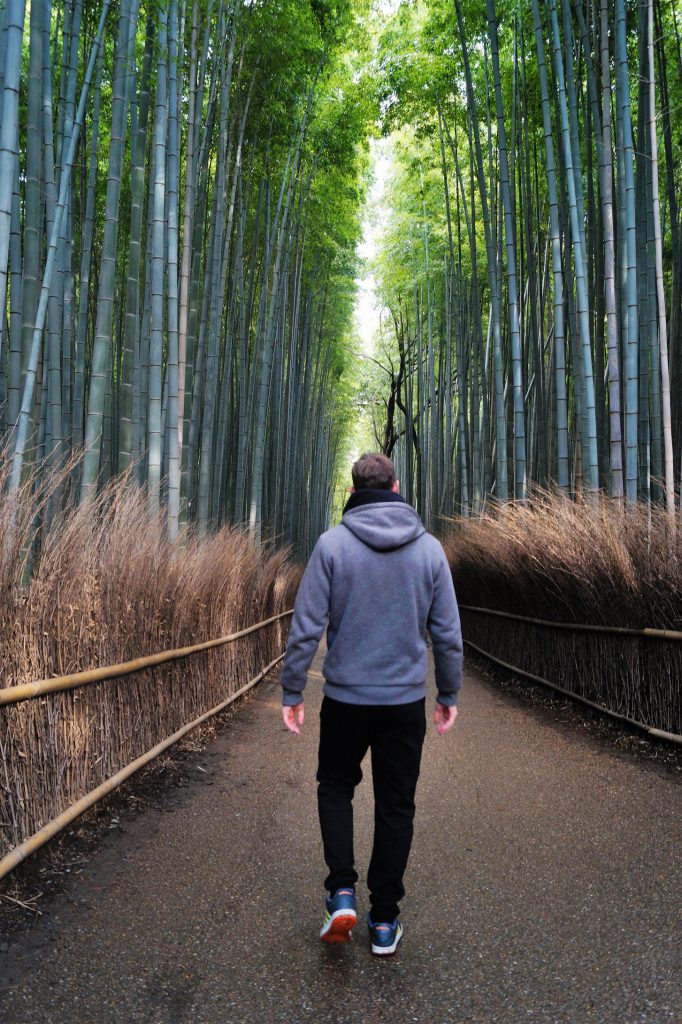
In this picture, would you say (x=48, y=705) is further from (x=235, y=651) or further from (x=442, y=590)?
(x=235, y=651)

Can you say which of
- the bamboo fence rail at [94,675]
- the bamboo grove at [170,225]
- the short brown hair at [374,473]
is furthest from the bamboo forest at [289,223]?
the short brown hair at [374,473]

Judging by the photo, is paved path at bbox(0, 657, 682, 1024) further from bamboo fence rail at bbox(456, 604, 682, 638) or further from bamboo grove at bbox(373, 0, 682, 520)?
bamboo grove at bbox(373, 0, 682, 520)

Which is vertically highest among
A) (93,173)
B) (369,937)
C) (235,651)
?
(93,173)

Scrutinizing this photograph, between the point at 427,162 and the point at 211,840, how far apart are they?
9.50 meters

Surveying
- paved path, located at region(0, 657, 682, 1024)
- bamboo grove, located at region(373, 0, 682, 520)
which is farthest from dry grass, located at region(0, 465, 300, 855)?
bamboo grove, located at region(373, 0, 682, 520)

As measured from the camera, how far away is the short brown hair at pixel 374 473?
1.92 m

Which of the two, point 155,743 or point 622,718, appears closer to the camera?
point 155,743

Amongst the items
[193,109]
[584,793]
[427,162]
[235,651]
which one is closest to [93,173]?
Answer: [193,109]

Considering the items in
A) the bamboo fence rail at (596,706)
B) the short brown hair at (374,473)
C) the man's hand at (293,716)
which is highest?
the short brown hair at (374,473)

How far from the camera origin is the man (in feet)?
5.76

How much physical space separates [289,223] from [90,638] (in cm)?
672

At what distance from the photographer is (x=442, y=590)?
6.09ft

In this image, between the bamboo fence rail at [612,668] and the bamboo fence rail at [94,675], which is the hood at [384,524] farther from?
the bamboo fence rail at [612,668]

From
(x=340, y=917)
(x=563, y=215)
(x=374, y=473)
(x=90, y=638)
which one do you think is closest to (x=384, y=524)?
(x=374, y=473)
